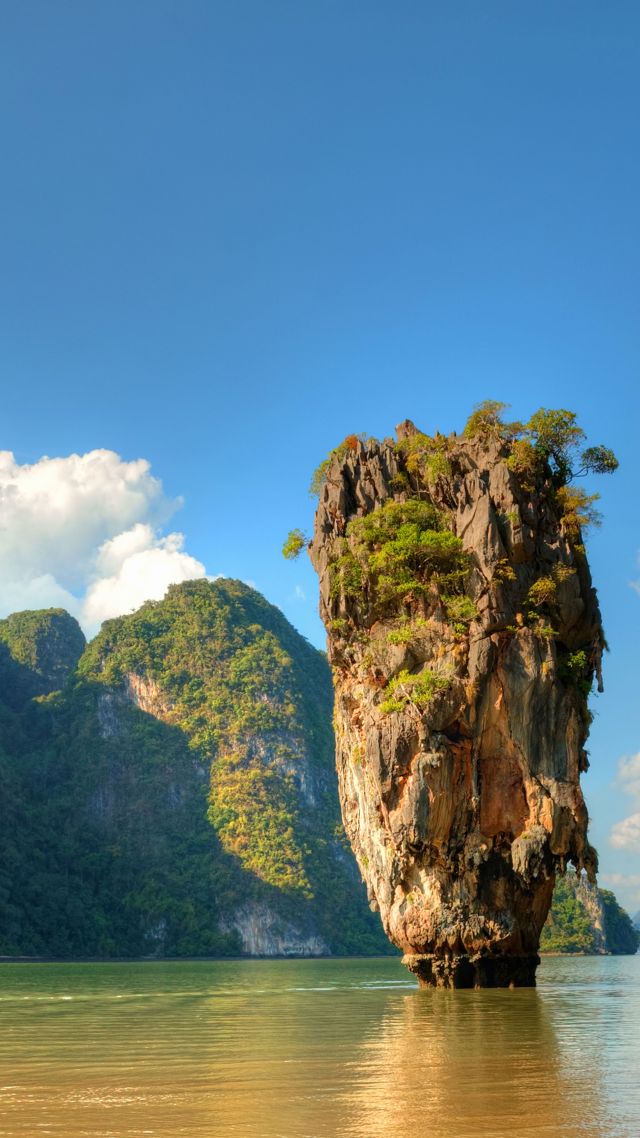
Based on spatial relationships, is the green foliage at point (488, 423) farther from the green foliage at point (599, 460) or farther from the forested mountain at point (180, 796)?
the forested mountain at point (180, 796)

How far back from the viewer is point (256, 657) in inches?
4222

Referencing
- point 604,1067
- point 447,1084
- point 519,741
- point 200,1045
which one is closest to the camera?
point 447,1084

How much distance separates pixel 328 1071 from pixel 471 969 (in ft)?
43.3

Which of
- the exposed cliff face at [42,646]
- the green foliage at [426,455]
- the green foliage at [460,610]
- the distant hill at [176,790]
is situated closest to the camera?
the green foliage at [460,610]

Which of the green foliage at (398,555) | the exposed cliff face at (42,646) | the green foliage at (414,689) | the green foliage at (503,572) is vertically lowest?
Answer: the green foliage at (414,689)

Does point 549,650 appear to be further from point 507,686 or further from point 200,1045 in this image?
point 200,1045

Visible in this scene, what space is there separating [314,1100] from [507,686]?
14.5m

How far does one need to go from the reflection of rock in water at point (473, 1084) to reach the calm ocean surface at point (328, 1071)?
0.06 feet

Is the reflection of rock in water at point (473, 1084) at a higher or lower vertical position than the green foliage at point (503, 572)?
lower

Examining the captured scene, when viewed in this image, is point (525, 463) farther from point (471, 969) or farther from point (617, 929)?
point (617, 929)

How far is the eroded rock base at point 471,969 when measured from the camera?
22.6m

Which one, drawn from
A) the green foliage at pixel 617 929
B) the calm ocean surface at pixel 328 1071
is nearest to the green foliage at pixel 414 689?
the calm ocean surface at pixel 328 1071

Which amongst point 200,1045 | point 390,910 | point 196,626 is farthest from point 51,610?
point 200,1045

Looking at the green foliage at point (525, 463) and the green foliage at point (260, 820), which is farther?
the green foliage at point (260, 820)
